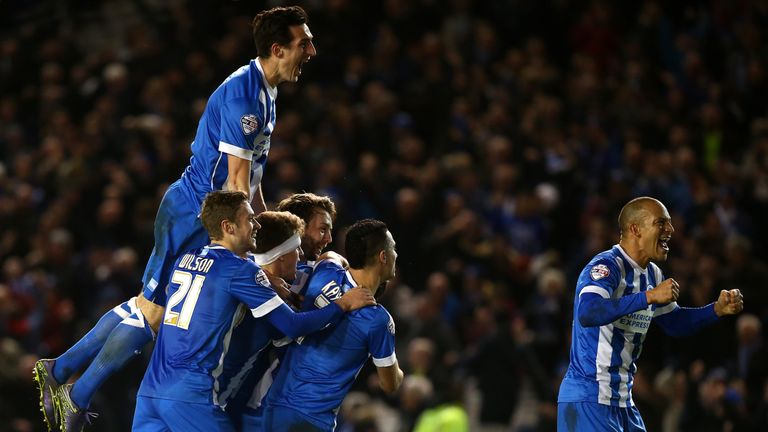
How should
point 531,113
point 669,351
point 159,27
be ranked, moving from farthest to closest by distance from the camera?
1. point 159,27
2. point 531,113
3. point 669,351

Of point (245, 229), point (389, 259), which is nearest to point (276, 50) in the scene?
point (245, 229)

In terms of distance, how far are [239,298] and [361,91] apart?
9065mm

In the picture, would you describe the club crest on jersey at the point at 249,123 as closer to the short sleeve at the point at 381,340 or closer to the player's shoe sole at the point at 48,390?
the short sleeve at the point at 381,340

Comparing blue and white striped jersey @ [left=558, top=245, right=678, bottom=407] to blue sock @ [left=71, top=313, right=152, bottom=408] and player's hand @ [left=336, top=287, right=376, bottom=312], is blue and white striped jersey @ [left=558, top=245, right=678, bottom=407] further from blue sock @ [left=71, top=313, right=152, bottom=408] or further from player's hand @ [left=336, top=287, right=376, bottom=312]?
blue sock @ [left=71, top=313, right=152, bottom=408]

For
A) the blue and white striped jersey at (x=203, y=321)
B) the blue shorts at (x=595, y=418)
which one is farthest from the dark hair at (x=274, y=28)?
the blue shorts at (x=595, y=418)

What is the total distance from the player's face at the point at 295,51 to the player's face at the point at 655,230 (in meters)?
2.30

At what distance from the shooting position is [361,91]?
606 inches

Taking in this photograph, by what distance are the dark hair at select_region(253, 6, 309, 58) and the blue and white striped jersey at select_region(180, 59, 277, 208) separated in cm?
12

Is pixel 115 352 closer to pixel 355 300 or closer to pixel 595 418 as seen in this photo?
pixel 355 300

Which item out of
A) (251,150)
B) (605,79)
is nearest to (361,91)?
(605,79)

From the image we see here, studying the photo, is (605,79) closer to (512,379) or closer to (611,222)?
(611,222)

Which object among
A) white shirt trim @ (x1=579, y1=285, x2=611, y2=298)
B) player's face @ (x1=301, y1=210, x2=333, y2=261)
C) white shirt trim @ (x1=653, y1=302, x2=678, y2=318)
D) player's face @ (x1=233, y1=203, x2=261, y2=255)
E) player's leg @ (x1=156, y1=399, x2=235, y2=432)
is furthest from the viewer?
white shirt trim @ (x1=653, y1=302, x2=678, y2=318)

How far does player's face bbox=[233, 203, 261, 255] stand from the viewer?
6.67m

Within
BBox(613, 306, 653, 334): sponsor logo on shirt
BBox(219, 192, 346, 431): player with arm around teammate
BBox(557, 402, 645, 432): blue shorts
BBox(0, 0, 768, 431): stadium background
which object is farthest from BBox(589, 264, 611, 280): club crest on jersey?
BBox(0, 0, 768, 431): stadium background
